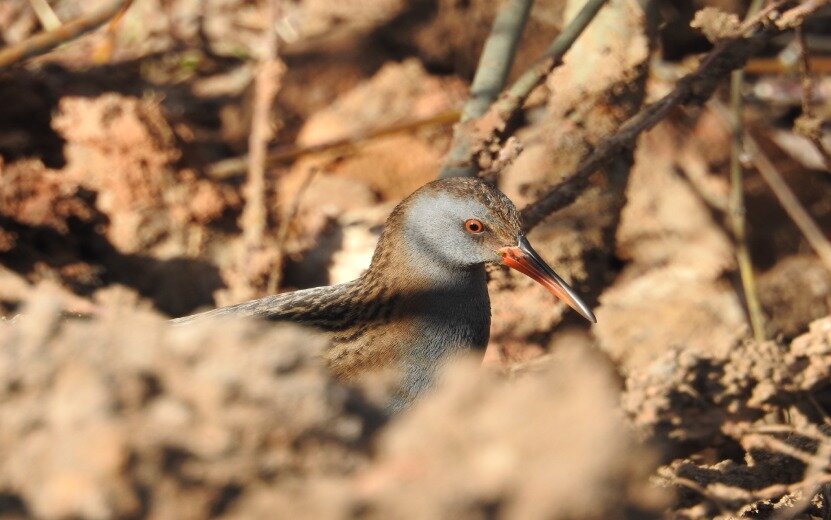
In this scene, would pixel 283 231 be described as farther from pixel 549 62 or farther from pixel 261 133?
pixel 549 62

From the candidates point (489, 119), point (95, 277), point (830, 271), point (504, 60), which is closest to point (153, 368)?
point (489, 119)

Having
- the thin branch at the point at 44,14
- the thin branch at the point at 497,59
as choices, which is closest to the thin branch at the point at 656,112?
the thin branch at the point at 497,59

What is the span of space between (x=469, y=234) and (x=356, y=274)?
153 centimetres

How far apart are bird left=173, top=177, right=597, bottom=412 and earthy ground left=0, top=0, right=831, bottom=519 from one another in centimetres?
19

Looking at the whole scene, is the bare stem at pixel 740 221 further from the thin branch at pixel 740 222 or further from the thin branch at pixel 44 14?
the thin branch at pixel 44 14

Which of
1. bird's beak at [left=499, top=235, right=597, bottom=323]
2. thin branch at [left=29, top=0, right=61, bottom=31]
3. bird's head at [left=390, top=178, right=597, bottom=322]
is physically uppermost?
thin branch at [left=29, top=0, right=61, bottom=31]

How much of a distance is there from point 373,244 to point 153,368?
3392 millimetres

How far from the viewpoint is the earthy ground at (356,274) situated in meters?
1.52

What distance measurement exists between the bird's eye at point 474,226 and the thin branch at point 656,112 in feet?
0.90

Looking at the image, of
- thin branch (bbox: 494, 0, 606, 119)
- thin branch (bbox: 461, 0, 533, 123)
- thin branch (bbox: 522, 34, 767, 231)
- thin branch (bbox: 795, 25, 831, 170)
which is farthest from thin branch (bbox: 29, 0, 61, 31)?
thin branch (bbox: 795, 25, 831, 170)

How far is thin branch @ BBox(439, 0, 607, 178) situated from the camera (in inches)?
150

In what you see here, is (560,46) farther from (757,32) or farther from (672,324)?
(672,324)

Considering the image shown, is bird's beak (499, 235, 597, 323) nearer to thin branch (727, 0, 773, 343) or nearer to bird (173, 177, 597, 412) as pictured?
bird (173, 177, 597, 412)

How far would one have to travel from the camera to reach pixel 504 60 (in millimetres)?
4152
